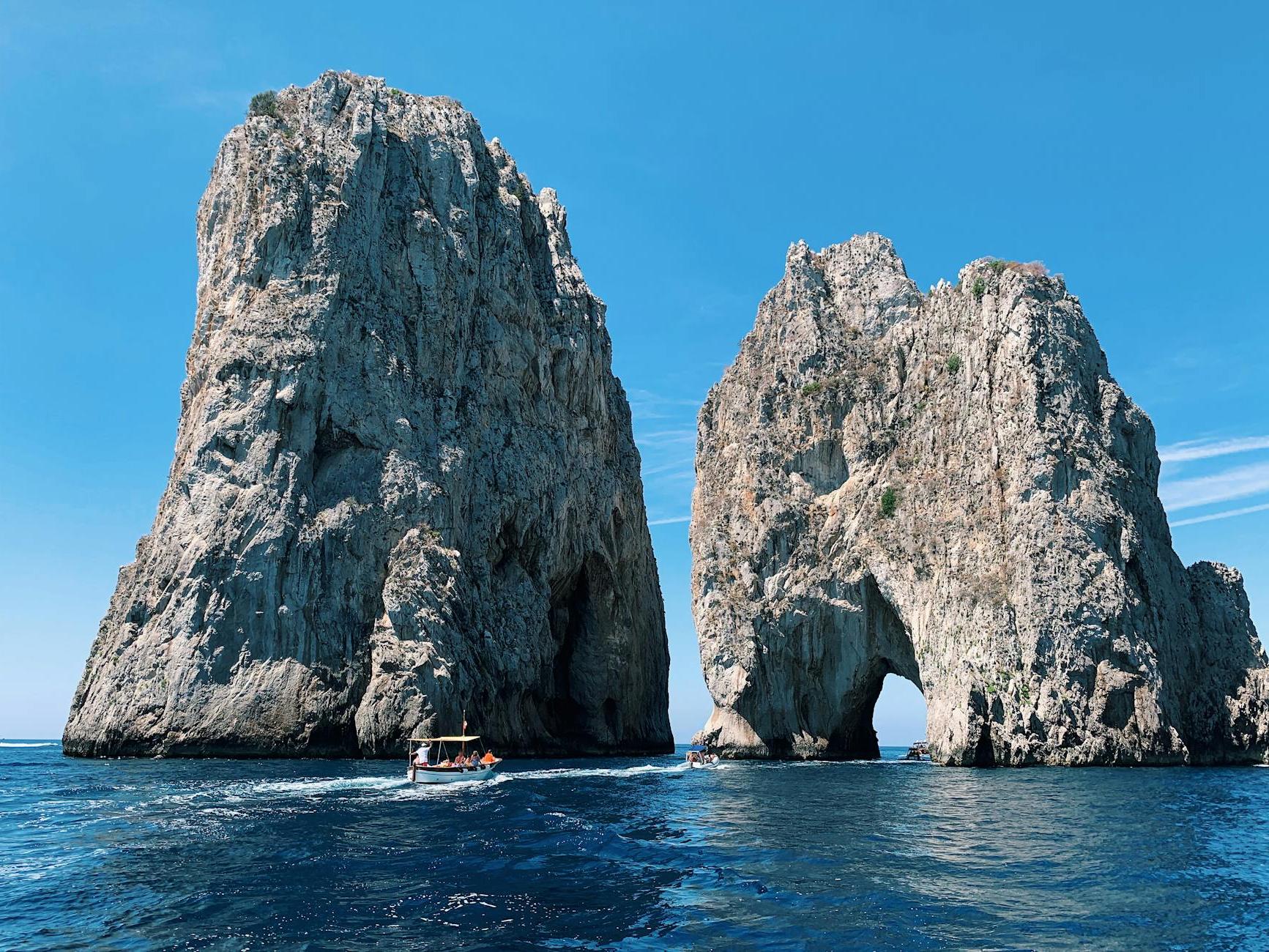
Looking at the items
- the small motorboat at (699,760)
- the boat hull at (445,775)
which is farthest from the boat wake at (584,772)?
the boat hull at (445,775)

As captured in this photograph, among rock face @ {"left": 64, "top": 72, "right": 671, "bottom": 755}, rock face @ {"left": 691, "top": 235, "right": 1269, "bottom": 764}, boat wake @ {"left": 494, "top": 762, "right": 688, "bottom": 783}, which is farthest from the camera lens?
rock face @ {"left": 64, "top": 72, "right": 671, "bottom": 755}

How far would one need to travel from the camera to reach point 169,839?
26172mm

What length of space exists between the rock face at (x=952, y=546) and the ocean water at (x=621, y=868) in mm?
17156

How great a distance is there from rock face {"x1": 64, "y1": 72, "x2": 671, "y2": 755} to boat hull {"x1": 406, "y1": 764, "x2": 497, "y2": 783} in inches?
681

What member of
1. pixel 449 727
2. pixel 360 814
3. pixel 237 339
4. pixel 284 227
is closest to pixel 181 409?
pixel 237 339

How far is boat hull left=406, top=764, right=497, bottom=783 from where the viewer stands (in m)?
45.5

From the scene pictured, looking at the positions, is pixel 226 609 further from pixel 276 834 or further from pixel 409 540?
pixel 276 834

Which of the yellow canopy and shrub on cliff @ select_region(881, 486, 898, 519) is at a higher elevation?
shrub on cliff @ select_region(881, 486, 898, 519)

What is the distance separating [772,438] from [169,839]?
6644cm

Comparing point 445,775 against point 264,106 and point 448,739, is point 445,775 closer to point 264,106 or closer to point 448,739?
point 448,739

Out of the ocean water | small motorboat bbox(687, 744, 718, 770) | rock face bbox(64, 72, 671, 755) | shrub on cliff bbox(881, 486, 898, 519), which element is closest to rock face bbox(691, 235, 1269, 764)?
shrub on cliff bbox(881, 486, 898, 519)

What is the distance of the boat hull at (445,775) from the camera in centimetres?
4550

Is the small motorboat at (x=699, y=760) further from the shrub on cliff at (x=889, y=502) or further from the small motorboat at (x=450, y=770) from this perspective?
the shrub on cliff at (x=889, y=502)

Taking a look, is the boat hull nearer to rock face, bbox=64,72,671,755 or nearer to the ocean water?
the ocean water
